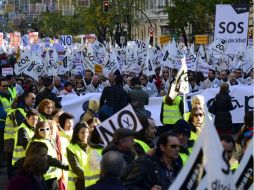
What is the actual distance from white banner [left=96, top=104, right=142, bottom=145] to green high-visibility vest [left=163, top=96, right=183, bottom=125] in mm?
5578

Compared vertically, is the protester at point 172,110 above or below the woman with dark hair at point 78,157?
below

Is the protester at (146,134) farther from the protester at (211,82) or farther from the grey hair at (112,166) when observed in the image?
the protester at (211,82)

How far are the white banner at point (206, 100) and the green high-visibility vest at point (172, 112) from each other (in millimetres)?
4659

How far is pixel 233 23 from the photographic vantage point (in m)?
20.1

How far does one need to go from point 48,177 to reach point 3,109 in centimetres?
517

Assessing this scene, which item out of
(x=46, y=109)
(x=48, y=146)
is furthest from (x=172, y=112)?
(x=48, y=146)

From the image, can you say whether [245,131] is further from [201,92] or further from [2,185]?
[201,92]

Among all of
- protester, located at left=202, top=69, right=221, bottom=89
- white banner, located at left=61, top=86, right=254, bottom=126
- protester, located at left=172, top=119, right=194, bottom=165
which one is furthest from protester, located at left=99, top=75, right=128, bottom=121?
protester, located at left=202, top=69, right=221, bottom=89

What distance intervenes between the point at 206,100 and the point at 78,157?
35.4 feet

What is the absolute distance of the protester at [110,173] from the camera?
7.07 metres

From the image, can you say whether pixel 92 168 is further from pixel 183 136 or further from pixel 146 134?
pixel 183 136

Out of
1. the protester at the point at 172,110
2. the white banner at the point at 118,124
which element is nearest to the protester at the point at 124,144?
the white banner at the point at 118,124

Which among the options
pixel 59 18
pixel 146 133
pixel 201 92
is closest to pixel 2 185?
pixel 146 133

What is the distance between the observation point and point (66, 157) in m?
10.6
